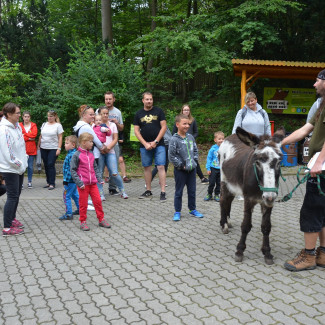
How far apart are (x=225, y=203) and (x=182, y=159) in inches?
48.9

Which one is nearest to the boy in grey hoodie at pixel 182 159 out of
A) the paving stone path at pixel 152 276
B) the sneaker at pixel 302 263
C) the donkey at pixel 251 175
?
the paving stone path at pixel 152 276

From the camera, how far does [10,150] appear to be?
18.6ft

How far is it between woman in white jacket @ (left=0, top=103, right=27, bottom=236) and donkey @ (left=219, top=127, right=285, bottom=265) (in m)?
3.15

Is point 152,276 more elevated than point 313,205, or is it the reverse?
point 313,205

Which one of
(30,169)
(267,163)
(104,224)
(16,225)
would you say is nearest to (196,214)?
(104,224)

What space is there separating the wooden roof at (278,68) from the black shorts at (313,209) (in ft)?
29.4

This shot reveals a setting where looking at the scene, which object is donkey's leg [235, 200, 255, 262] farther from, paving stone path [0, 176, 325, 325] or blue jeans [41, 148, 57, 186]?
blue jeans [41, 148, 57, 186]

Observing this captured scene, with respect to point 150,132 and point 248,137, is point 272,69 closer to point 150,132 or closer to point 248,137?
point 150,132

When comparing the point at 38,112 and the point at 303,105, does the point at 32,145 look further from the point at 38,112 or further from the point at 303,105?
the point at 303,105

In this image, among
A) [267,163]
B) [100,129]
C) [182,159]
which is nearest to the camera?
[267,163]

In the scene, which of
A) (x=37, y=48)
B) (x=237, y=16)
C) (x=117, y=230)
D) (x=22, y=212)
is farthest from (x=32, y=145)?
(x=237, y=16)

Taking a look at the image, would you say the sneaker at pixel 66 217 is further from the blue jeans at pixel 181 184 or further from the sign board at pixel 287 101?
the sign board at pixel 287 101

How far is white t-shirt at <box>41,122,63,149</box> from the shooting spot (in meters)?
9.72

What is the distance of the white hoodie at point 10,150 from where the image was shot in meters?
5.62
